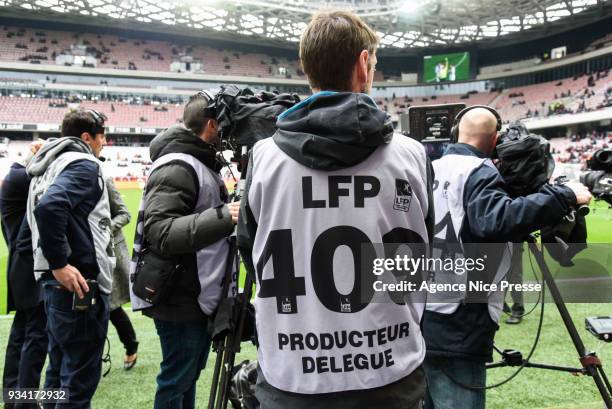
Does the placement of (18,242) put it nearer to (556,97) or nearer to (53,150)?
(53,150)

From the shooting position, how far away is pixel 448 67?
43688 millimetres

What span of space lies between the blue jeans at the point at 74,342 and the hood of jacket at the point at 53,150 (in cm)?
60

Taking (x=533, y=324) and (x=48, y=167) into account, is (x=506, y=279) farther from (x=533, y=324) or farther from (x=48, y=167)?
(x=533, y=324)

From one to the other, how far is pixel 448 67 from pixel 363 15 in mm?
12206

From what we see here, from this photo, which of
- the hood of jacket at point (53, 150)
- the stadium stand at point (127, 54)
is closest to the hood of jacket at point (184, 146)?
the hood of jacket at point (53, 150)

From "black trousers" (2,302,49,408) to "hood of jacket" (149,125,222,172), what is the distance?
4.86 ft

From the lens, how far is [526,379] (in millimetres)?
3217

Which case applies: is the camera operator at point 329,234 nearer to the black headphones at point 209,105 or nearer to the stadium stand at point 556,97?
the black headphones at point 209,105

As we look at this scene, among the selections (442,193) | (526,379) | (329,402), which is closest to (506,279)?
(442,193)

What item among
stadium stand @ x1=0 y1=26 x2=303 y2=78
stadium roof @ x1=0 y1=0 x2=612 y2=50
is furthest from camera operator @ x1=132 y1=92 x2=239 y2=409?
stadium stand @ x1=0 y1=26 x2=303 y2=78

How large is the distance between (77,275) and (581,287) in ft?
17.1

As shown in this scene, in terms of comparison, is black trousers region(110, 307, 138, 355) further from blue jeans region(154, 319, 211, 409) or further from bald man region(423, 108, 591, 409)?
bald man region(423, 108, 591, 409)

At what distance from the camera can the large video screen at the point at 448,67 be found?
141ft

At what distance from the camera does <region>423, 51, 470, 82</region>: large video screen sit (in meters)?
43.0
